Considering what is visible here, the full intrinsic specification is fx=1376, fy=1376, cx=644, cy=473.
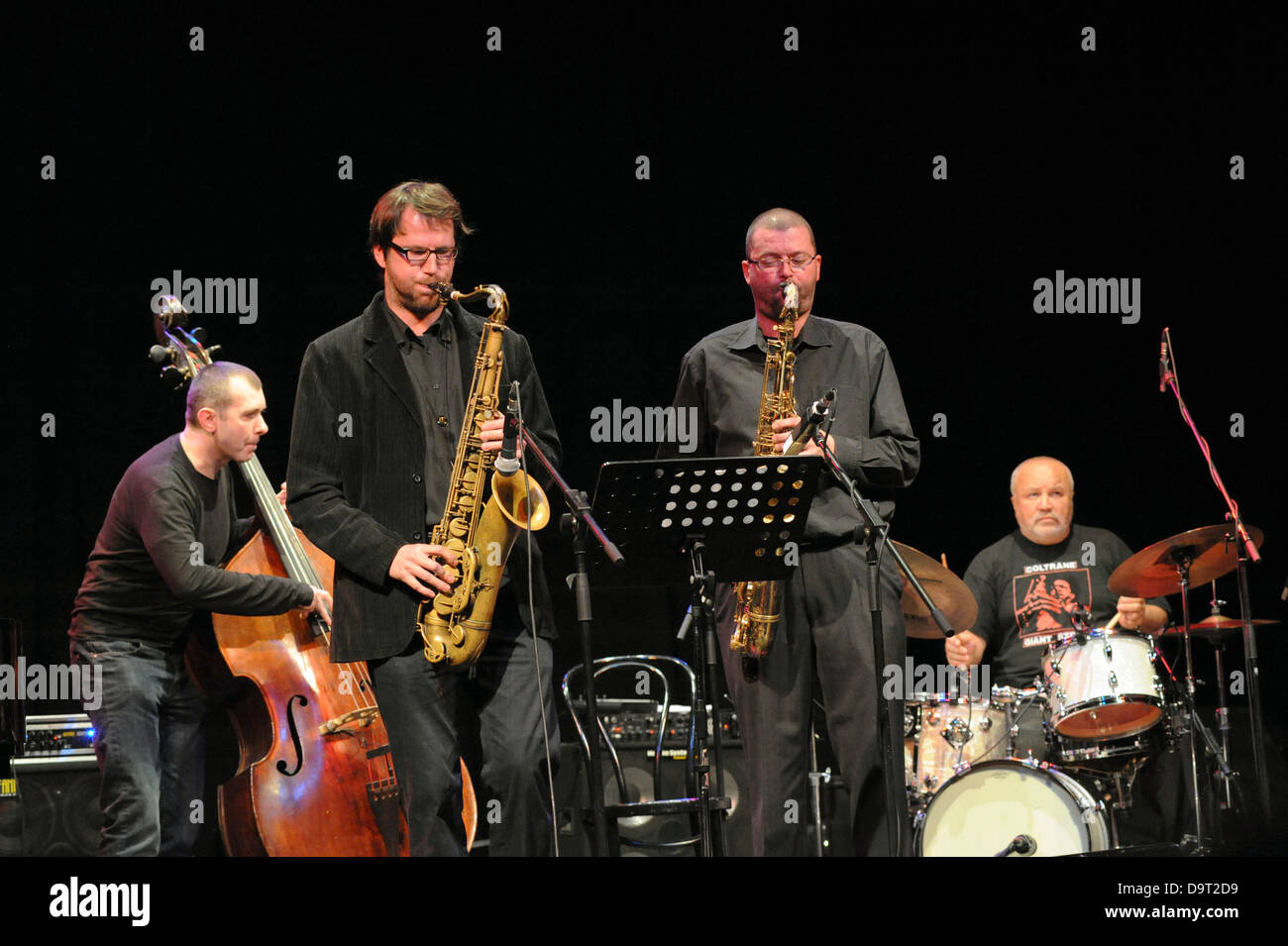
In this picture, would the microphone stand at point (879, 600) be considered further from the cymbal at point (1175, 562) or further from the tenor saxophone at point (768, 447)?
the cymbal at point (1175, 562)

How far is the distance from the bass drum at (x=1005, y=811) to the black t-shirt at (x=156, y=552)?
115 inches

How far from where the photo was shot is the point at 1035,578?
6500 millimetres

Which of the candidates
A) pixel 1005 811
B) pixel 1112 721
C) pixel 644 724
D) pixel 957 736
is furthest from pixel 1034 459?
pixel 644 724

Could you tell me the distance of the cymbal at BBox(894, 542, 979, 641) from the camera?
192 inches

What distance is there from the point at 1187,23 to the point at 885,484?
13.6 feet

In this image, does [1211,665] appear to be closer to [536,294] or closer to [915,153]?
[915,153]

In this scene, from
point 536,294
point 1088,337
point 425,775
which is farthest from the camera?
point 1088,337

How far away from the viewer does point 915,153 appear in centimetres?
710

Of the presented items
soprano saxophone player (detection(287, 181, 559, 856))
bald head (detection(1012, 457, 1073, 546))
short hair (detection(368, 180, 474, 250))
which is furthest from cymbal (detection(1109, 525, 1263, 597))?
short hair (detection(368, 180, 474, 250))

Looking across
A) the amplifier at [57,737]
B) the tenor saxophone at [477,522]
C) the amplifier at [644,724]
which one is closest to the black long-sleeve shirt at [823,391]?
the tenor saxophone at [477,522]

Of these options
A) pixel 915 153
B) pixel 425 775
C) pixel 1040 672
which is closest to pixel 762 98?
pixel 915 153

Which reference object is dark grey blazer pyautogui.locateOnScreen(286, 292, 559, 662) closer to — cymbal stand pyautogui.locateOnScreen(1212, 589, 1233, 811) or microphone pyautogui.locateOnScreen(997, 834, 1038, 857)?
microphone pyautogui.locateOnScreen(997, 834, 1038, 857)

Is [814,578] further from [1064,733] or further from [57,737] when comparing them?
[57,737]

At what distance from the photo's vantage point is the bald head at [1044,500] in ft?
21.3
